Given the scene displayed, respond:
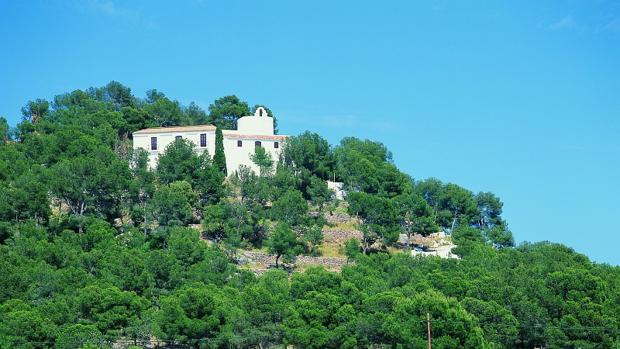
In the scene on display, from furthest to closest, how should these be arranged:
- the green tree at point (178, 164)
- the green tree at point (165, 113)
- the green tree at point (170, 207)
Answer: the green tree at point (165, 113) < the green tree at point (178, 164) < the green tree at point (170, 207)

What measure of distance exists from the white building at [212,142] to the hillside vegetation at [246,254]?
1588 mm

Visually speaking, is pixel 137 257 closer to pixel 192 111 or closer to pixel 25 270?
pixel 25 270

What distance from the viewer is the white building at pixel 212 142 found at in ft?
251

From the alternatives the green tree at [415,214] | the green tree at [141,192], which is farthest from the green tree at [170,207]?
the green tree at [415,214]

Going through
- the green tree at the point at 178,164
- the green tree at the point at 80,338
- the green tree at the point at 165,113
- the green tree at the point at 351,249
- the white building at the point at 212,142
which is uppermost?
the green tree at the point at 165,113

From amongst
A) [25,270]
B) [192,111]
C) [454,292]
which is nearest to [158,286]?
[25,270]

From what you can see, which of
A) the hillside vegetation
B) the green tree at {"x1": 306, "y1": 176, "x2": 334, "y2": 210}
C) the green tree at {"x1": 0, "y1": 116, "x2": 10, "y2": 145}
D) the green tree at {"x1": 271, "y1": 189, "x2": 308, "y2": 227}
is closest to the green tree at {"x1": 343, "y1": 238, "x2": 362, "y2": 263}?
the hillside vegetation

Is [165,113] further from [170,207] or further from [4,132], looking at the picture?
[170,207]

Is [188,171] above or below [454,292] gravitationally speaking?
above

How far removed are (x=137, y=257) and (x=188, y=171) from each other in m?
17.6

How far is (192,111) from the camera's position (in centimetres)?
9300

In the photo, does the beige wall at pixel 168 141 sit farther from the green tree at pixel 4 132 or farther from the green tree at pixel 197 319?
the green tree at pixel 197 319

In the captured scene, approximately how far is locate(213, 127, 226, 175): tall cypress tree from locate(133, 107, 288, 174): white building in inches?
25.9

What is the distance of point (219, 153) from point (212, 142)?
1926mm
